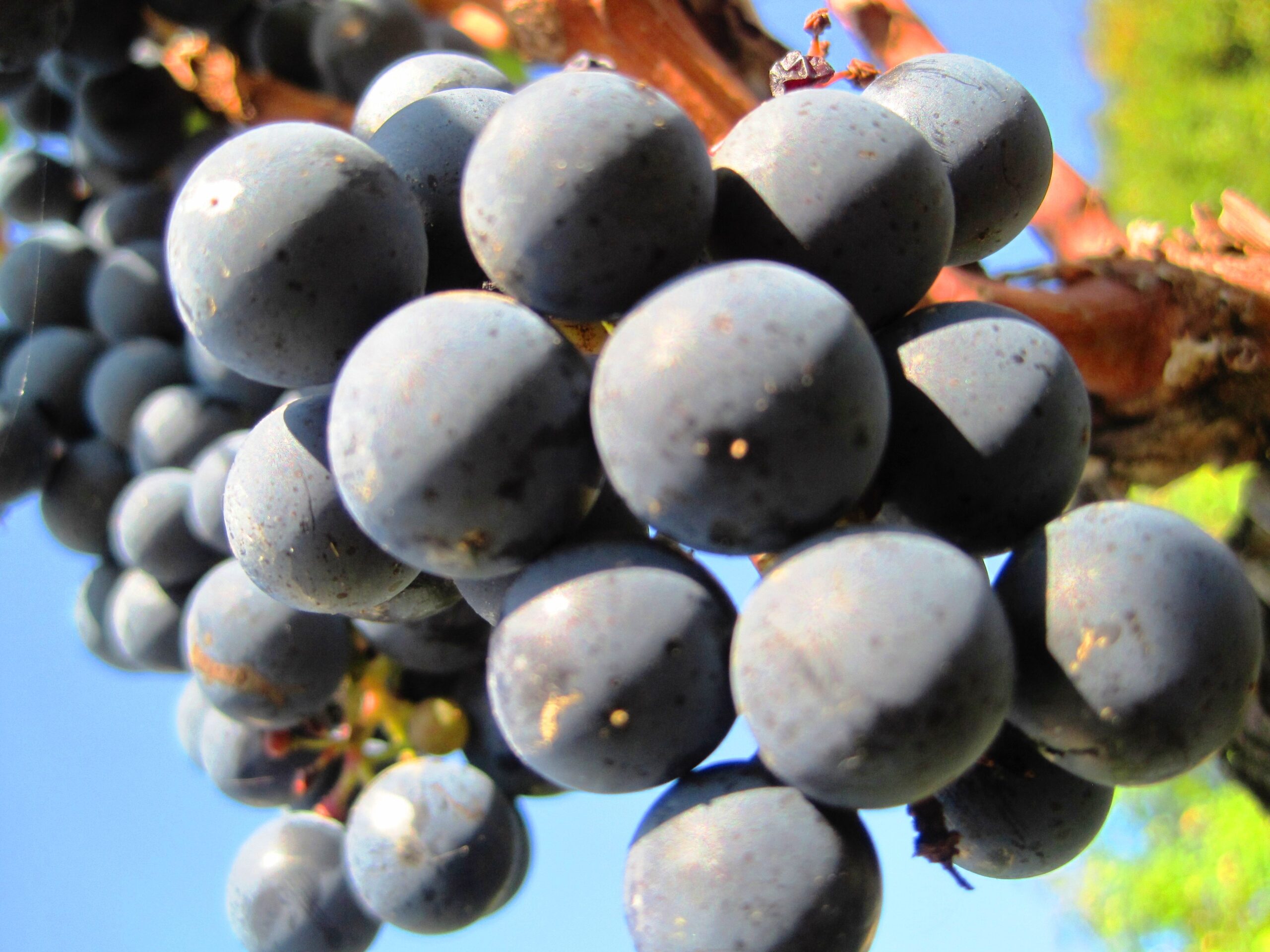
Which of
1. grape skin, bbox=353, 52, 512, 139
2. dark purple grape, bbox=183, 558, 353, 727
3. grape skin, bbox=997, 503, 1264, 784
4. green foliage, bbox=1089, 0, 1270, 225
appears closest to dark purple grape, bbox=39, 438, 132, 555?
dark purple grape, bbox=183, 558, 353, 727

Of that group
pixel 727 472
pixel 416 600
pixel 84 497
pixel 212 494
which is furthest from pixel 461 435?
pixel 84 497

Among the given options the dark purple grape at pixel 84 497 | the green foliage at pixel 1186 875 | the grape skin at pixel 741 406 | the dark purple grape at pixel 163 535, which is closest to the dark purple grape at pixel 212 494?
the dark purple grape at pixel 163 535

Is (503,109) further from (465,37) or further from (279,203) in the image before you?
(465,37)

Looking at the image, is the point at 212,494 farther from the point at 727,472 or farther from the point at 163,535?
the point at 727,472

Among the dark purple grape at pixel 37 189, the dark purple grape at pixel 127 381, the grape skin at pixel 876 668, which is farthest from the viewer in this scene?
the dark purple grape at pixel 37 189

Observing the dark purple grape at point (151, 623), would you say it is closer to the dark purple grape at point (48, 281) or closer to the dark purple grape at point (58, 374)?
the dark purple grape at point (58, 374)

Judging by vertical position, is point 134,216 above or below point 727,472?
below
